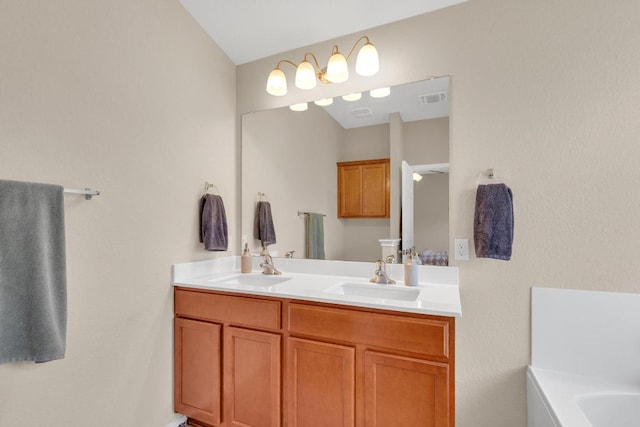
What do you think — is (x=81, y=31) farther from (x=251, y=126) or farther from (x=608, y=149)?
(x=608, y=149)

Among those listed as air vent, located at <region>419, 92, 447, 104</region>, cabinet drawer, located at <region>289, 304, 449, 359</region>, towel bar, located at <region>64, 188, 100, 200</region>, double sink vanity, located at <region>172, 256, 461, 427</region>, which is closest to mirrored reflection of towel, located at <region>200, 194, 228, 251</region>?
double sink vanity, located at <region>172, 256, 461, 427</region>

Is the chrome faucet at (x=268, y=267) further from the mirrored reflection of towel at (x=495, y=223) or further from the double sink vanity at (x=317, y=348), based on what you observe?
the mirrored reflection of towel at (x=495, y=223)

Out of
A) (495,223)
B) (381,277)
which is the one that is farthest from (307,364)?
(495,223)

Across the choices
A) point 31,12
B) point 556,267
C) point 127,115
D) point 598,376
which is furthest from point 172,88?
point 598,376

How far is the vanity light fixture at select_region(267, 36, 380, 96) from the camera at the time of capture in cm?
181

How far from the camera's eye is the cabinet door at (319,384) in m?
1.44

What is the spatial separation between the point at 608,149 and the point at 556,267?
603mm

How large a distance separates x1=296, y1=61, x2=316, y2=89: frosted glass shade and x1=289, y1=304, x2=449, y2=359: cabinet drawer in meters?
1.39

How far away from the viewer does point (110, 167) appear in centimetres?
159

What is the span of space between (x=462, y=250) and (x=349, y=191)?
0.77 metres

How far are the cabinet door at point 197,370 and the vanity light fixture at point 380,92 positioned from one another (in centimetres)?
169

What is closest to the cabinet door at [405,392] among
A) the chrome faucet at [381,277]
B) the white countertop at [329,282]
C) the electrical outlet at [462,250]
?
the white countertop at [329,282]

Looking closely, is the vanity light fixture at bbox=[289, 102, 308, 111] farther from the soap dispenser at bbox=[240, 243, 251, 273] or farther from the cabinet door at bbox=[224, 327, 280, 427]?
the cabinet door at bbox=[224, 327, 280, 427]

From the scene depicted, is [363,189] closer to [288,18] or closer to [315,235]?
[315,235]
